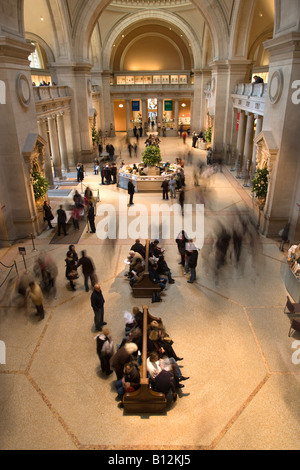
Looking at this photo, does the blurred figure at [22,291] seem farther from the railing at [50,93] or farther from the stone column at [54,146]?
the stone column at [54,146]

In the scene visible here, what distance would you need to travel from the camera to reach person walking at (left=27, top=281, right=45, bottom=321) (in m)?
7.63

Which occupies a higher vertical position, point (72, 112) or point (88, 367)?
point (72, 112)

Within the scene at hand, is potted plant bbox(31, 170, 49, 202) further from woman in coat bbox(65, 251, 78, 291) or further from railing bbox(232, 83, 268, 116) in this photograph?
railing bbox(232, 83, 268, 116)

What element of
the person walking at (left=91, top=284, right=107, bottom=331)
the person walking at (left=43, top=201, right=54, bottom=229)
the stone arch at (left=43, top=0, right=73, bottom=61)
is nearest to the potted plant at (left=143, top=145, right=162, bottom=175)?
the person walking at (left=43, top=201, right=54, bottom=229)

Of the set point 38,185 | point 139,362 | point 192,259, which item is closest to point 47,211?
point 38,185

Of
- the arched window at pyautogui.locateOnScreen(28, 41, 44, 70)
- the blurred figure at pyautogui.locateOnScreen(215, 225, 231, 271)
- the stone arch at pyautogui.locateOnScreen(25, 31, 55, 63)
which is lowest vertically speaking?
the blurred figure at pyautogui.locateOnScreen(215, 225, 231, 271)

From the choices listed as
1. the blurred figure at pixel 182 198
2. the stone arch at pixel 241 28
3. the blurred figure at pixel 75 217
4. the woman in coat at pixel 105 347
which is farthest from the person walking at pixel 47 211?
the stone arch at pixel 241 28

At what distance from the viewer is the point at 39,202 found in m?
13.3

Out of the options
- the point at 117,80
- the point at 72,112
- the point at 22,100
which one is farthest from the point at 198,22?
the point at 22,100

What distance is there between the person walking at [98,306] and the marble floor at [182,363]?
223mm

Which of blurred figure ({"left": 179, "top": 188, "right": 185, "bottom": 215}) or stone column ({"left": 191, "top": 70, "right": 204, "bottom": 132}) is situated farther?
stone column ({"left": 191, "top": 70, "right": 204, "bottom": 132})

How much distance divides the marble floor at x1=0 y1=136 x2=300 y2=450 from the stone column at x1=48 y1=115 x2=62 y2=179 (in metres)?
10.4
